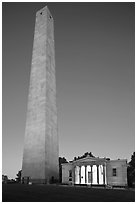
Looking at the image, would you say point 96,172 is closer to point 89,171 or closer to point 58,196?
point 89,171

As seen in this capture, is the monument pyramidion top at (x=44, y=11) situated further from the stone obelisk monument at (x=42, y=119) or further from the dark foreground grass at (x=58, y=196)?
the dark foreground grass at (x=58, y=196)

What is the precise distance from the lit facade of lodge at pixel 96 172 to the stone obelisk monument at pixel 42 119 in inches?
151

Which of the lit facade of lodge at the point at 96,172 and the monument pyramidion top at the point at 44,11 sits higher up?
the monument pyramidion top at the point at 44,11

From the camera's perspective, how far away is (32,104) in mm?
55812

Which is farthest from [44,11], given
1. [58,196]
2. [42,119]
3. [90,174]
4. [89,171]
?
[58,196]

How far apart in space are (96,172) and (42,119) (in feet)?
52.2

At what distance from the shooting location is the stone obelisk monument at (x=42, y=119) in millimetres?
49709

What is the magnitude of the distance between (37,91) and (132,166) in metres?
45.8

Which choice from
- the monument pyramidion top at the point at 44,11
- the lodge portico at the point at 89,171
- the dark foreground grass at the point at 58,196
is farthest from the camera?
the monument pyramidion top at the point at 44,11

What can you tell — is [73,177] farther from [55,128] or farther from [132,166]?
[132,166]

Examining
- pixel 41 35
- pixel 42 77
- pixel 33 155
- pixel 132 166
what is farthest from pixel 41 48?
pixel 132 166

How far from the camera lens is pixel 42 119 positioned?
5203cm

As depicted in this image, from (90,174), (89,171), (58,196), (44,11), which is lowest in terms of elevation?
(90,174)

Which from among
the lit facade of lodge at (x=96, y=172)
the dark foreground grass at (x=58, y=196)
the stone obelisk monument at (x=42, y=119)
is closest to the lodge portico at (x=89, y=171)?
the lit facade of lodge at (x=96, y=172)
